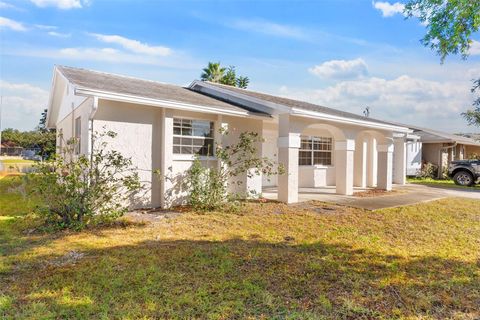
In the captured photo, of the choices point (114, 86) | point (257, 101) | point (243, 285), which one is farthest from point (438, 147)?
A: point (243, 285)

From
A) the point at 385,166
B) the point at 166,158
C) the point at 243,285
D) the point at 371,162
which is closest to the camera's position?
the point at 243,285

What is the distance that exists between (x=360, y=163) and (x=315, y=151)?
2.44m

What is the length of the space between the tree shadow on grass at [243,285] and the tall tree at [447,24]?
4234mm

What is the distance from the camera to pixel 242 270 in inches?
183

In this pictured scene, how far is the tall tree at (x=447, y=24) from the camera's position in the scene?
5637 mm

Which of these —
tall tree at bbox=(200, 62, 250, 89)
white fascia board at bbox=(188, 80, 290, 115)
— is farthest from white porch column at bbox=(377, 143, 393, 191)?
tall tree at bbox=(200, 62, 250, 89)

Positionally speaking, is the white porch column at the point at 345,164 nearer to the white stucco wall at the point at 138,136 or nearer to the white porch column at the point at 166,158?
the white porch column at the point at 166,158

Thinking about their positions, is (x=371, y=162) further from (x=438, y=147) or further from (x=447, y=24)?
(x=447, y=24)

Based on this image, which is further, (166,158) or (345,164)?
(345,164)

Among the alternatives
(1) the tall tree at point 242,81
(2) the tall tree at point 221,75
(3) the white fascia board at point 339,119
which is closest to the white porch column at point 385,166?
(3) the white fascia board at point 339,119

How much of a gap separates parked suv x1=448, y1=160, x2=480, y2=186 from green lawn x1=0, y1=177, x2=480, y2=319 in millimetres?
12531

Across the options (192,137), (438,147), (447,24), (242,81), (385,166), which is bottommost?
(385,166)

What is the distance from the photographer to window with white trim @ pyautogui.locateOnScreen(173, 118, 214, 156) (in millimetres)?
9336

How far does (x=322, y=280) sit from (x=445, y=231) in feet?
15.5
